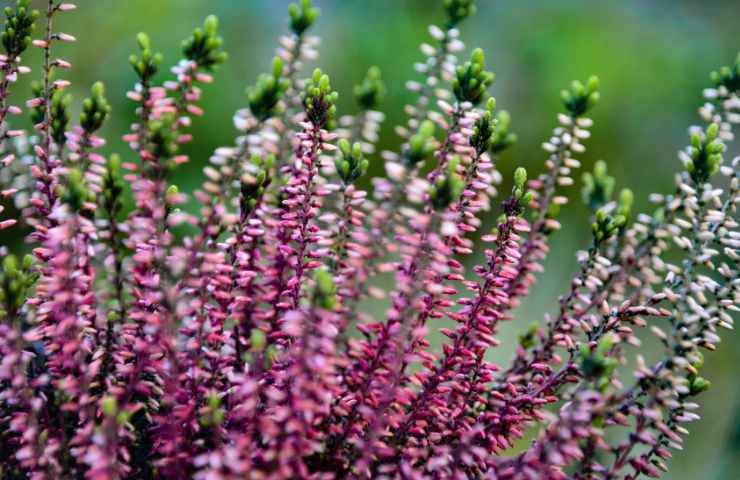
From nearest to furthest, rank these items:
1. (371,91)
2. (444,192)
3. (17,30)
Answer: (444,192) → (371,91) → (17,30)

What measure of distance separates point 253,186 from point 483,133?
0.31 m

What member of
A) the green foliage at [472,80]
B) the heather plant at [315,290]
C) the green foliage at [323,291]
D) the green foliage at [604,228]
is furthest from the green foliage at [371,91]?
the green foliage at [604,228]

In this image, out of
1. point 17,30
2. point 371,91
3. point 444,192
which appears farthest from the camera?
point 17,30

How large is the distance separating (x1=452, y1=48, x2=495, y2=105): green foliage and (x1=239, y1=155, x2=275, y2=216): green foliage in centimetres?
25

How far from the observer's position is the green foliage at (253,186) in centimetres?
81

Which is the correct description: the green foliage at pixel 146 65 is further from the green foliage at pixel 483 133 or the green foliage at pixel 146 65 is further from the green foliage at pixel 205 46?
the green foliage at pixel 483 133

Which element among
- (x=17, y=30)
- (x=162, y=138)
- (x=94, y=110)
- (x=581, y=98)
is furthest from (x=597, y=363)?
(x=17, y=30)

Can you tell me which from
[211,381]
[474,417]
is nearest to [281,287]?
[211,381]

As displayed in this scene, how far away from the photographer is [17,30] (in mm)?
877

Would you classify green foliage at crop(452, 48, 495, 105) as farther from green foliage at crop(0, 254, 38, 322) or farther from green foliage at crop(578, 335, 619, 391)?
green foliage at crop(0, 254, 38, 322)

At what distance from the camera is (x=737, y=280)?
0.87 m

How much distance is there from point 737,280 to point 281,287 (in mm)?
595

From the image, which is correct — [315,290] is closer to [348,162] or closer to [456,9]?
[348,162]

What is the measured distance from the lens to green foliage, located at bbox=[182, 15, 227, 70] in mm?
762
